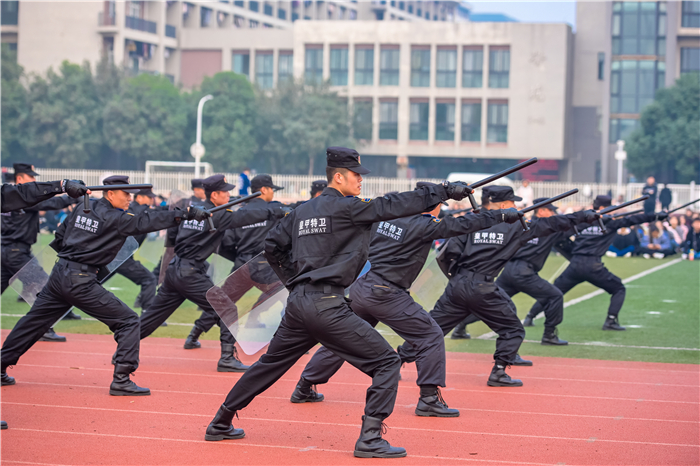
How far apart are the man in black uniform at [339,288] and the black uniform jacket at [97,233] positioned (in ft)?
6.89

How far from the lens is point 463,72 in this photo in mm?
53906

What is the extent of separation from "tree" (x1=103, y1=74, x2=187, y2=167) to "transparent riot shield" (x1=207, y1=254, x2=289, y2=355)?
42.4 m

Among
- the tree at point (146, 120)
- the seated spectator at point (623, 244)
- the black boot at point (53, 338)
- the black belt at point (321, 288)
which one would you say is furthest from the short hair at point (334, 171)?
the tree at point (146, 120)

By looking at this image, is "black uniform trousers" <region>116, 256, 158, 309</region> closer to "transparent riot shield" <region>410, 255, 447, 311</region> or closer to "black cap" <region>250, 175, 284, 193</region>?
"black cap" <region>250, 175, 284, 193</region>

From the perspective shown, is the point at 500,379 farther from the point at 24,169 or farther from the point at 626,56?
the point at 626,56

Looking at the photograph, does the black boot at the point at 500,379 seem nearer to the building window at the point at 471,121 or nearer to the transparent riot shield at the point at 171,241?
the transparent riot shield at the point at 171,241

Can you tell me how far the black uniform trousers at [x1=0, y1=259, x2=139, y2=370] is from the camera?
7.51 m

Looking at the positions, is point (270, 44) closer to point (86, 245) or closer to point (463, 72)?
point (463, 72)

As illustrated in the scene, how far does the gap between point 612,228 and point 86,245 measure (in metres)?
7.23

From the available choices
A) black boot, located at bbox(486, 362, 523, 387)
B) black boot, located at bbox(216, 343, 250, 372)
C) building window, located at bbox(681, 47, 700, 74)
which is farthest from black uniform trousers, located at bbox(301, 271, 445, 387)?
building window, located at bbox(681, 47, 700, 74)

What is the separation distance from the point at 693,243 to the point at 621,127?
3057cm

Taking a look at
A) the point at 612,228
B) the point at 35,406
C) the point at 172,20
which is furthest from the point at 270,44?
the point at 35,406

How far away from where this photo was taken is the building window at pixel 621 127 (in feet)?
176

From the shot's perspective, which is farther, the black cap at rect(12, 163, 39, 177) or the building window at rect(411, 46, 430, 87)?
the building window at rect(411, 46, 430, 87)
